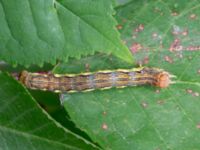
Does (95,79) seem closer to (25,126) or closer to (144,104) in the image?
(144,104)

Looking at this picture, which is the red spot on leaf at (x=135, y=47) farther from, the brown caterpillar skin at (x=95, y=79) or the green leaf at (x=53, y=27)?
the green leaf at (x=53, y=27)

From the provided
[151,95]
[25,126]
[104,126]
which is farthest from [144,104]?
[25,126]

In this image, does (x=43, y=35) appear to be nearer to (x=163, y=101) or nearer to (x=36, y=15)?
(x=36, y=15)

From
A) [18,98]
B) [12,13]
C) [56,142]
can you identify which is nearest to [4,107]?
[18,98]

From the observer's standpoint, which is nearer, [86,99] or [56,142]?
[56,142]

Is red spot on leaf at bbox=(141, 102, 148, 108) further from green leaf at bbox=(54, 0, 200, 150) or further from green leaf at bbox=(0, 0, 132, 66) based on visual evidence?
green leaf at bbox=(0, 0, 132, 66)

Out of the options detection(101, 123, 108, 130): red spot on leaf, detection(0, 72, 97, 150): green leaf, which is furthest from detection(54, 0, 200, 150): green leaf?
detection(0, 72, 97, 150): green leaf
